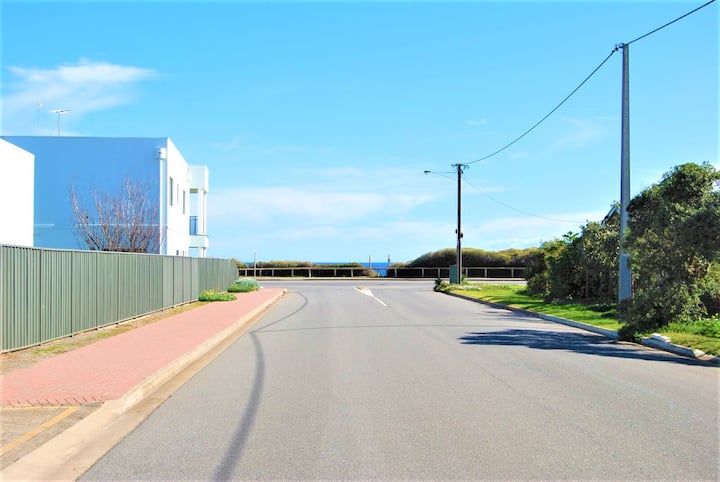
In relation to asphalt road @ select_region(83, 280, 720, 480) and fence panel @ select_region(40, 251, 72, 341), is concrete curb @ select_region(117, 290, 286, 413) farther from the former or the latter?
fence panel @ select_region(40, 251, 72, 341)

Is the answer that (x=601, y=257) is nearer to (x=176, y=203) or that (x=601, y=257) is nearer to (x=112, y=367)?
(x=112, y=367)

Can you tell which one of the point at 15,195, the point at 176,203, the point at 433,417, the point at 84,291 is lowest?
the point at 433,417

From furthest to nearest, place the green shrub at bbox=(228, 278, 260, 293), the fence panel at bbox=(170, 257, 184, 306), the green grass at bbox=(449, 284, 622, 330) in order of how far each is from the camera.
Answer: the green shrub at bbox=(228, 278, 260, 293)
the fence panel at bbox=(170, 257, 184, 306)
the green grass at bbox=(449, 284, 622, 330)

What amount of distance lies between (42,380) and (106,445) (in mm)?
3418

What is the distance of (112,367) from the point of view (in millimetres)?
10664

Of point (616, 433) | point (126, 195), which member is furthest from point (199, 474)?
point (126, 195)

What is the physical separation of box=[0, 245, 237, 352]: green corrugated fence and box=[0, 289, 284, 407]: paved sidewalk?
0.84m

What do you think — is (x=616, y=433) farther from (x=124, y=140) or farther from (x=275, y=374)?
(x=124, y=140)

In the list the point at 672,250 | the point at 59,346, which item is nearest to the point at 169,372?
the point at 59,346

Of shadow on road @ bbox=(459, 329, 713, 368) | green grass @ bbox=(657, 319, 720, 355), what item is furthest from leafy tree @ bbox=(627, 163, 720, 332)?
shadow on road @ bbox=(459, 329, 713, 368)

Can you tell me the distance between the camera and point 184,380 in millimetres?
10414

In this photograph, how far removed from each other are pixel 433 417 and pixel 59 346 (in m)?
8.36

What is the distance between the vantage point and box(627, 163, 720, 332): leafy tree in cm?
1481

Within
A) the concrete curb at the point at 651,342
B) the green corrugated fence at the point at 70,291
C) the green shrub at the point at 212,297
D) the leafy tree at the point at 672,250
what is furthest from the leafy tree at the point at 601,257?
the green corrugated fence at the point at 70,291
